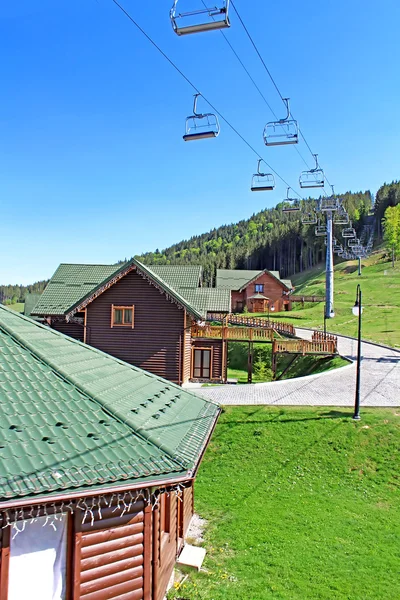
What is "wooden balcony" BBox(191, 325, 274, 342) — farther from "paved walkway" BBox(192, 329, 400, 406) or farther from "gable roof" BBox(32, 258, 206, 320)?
"paved walkway" BBox(192, 329, 400, 406)

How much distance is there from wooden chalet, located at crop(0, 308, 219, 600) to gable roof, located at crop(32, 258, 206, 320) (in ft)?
50.3

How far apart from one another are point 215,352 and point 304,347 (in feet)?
18.8

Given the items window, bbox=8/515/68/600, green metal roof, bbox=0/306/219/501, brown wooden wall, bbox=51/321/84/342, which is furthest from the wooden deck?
window, bbox=8/515/68/600

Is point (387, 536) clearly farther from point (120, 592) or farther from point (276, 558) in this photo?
point (120, 592)

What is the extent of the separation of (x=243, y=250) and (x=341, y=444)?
118479mm

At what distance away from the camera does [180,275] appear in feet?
94.2

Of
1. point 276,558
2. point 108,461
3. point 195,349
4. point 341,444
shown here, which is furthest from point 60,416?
point 195,349

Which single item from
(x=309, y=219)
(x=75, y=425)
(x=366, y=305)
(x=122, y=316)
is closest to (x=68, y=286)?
(x=122, y=316)

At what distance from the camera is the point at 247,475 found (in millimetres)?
14211

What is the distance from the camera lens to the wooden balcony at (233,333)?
91.2 feet

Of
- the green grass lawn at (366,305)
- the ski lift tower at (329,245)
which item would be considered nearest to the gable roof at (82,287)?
the ski lift tower at (329,245)

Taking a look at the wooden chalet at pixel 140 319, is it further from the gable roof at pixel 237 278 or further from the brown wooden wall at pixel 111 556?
the gable roof at pixel 237 278

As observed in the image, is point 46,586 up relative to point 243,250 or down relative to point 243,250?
down

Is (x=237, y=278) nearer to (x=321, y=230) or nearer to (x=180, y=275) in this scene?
(x=321, y=230)
